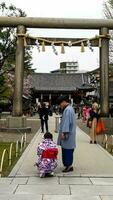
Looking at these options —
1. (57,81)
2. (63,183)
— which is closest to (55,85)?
(57,81)

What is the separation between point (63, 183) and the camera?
977 cm

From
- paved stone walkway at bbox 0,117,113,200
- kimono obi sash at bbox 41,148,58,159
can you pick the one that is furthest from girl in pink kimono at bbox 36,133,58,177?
paved stone walkway at bbox 0,117,113,200

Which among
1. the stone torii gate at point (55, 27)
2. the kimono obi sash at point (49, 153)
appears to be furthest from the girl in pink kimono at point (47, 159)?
the stone torii gate at point (55, 27)

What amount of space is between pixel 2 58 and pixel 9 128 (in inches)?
623

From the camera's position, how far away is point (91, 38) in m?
26.2

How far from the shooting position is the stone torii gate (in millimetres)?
25547

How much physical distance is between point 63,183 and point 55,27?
55.5ft

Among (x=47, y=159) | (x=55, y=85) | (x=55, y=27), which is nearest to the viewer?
(x=47, y=159)

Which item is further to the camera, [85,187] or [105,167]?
[105,167]

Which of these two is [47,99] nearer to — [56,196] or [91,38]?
[91,38]

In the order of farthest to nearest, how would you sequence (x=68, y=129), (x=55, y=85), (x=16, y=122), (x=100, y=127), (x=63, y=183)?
(x=55, y=85)
(x=16, y=122)
(x=100, y=127)
(x=68, y=129)
(x=63, y=183)

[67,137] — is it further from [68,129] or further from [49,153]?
[49,153]

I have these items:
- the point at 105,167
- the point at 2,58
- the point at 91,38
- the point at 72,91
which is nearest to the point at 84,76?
the point at 72,91

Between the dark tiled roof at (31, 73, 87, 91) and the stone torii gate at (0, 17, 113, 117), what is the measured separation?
53576 millimetres
